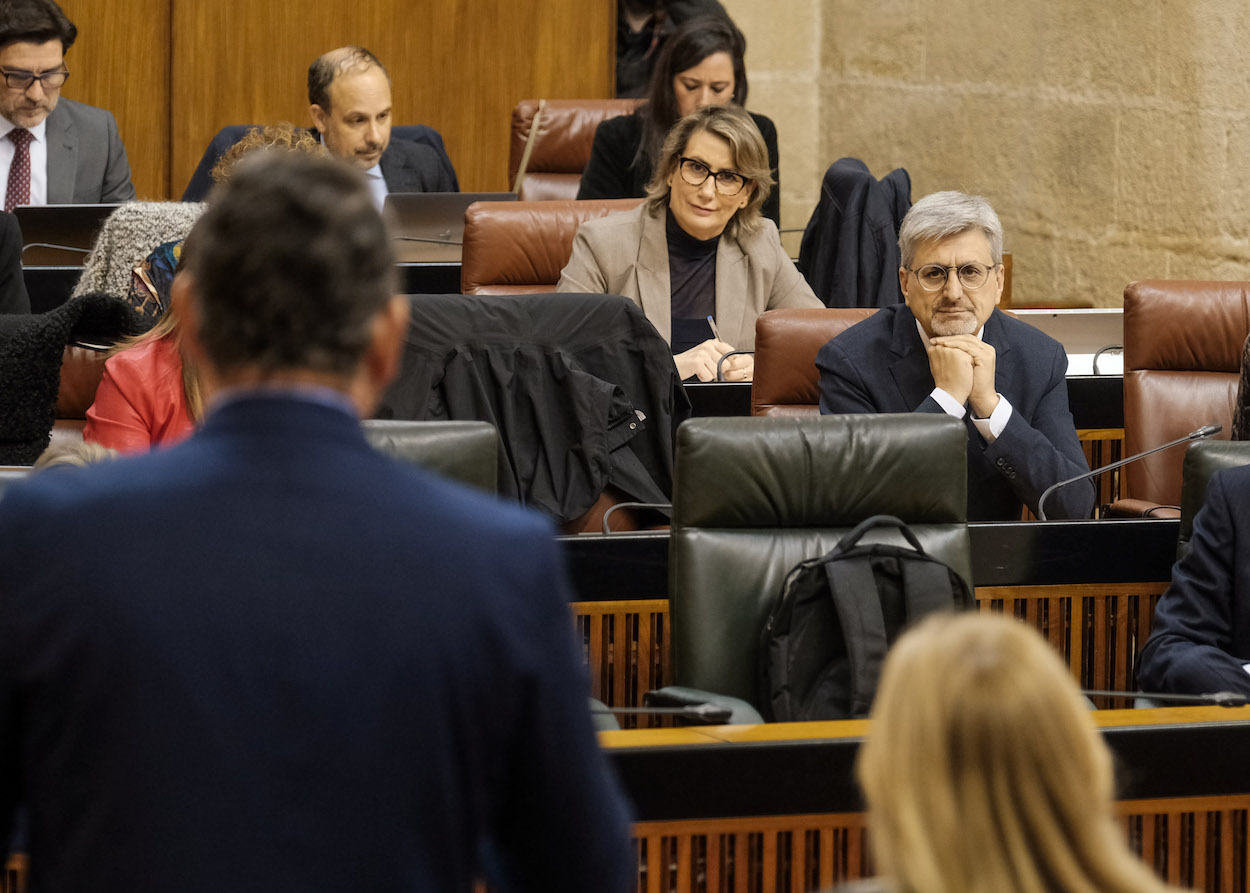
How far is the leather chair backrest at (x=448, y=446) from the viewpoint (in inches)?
86.2

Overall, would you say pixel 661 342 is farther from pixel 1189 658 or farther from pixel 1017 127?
pixel 1017 127

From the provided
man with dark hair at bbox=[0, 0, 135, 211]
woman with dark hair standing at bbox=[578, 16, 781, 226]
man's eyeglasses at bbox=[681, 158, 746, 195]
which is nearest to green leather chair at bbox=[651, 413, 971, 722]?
man's eyeglasses at bbox=[681, 158, 746, 195]

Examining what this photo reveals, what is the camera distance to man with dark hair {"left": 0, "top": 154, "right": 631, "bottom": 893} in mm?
912

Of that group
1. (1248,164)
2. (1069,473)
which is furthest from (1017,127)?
(1069,473)

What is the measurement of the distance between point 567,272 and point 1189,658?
198 cm

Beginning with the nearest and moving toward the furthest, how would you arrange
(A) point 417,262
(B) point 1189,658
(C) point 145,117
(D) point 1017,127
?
(B) point 1189,658 → (A) point 417,262 → (D) point 1017,127 → (C) point 145,117

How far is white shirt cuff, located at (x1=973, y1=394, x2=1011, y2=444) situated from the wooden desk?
41.9 inches

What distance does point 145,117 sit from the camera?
697 centimetres

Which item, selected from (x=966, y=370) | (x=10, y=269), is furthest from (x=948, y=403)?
(x=10, y=269)

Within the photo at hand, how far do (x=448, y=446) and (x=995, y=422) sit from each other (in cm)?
115

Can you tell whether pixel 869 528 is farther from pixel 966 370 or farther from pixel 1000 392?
pixel 1000 392

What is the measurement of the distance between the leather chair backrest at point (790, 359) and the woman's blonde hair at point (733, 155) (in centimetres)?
69

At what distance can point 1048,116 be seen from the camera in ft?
18.9

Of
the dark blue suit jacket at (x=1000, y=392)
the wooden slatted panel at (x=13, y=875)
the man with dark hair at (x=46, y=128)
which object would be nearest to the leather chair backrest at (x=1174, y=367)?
the dark blue suit jacket at (x=1000, y=392)
